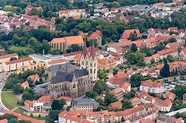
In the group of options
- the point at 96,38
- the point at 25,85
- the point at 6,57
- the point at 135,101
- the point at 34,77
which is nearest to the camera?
the point at 135,101

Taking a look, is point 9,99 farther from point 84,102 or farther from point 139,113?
point 139,113

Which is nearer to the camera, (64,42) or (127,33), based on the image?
(64,42)

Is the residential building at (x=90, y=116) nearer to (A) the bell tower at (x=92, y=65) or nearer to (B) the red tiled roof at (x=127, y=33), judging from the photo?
(A) the bell tower at (x=92, y=65)

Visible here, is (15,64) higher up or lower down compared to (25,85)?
higher up

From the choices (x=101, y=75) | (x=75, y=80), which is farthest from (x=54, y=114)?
(x=101, y=75)

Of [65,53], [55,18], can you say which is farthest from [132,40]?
[55,18]

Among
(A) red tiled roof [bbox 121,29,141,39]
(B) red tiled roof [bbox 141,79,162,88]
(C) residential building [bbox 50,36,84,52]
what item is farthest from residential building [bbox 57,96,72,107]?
(A) red tiled roof [bbox 121,29,141,39]

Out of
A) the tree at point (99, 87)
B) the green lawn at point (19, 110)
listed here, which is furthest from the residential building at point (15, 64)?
the green lawn at point (19, 110)
